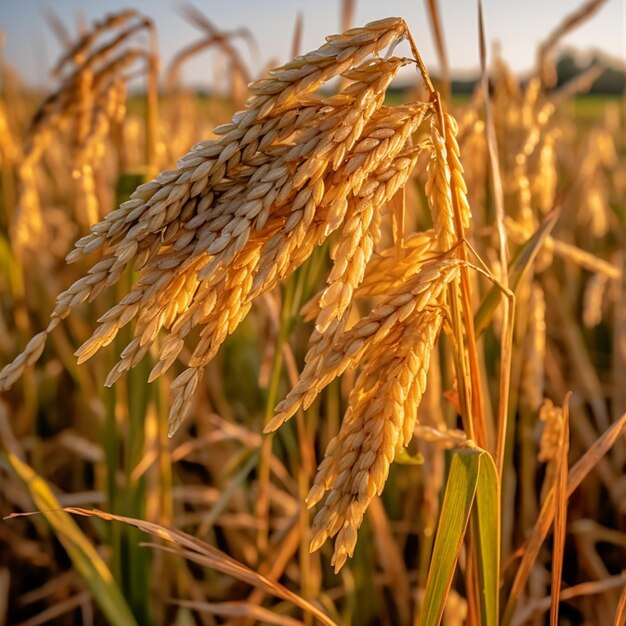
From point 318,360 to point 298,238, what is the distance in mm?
103

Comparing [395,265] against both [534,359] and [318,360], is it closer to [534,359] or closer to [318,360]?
[318,360]

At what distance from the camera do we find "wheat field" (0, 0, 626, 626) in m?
0.66

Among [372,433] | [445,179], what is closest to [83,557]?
[372,433]

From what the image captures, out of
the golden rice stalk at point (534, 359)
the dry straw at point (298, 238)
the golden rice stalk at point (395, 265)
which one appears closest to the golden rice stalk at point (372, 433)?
the dry straw at point (298, 238)

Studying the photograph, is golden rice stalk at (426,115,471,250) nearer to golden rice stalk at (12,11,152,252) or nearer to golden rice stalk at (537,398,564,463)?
golden rice stalk at (537,398,564,463)

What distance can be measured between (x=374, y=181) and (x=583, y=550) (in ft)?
4.57

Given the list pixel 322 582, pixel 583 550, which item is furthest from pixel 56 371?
pixel 583 550

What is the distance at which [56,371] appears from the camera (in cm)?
239

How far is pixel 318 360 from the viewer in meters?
0.66

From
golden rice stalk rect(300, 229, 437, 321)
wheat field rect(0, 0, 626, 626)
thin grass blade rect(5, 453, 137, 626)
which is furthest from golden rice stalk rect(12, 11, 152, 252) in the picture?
golden rice stalk rect(300, 229, 437, 321)

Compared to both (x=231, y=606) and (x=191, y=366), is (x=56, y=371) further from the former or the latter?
(x=191, y=366)

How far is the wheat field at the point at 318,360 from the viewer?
0.66 meters

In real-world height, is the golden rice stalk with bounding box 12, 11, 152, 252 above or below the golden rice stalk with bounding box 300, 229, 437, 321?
above

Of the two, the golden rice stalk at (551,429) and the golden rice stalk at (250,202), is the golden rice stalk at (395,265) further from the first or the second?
the golden rice stalk at (551,429)
